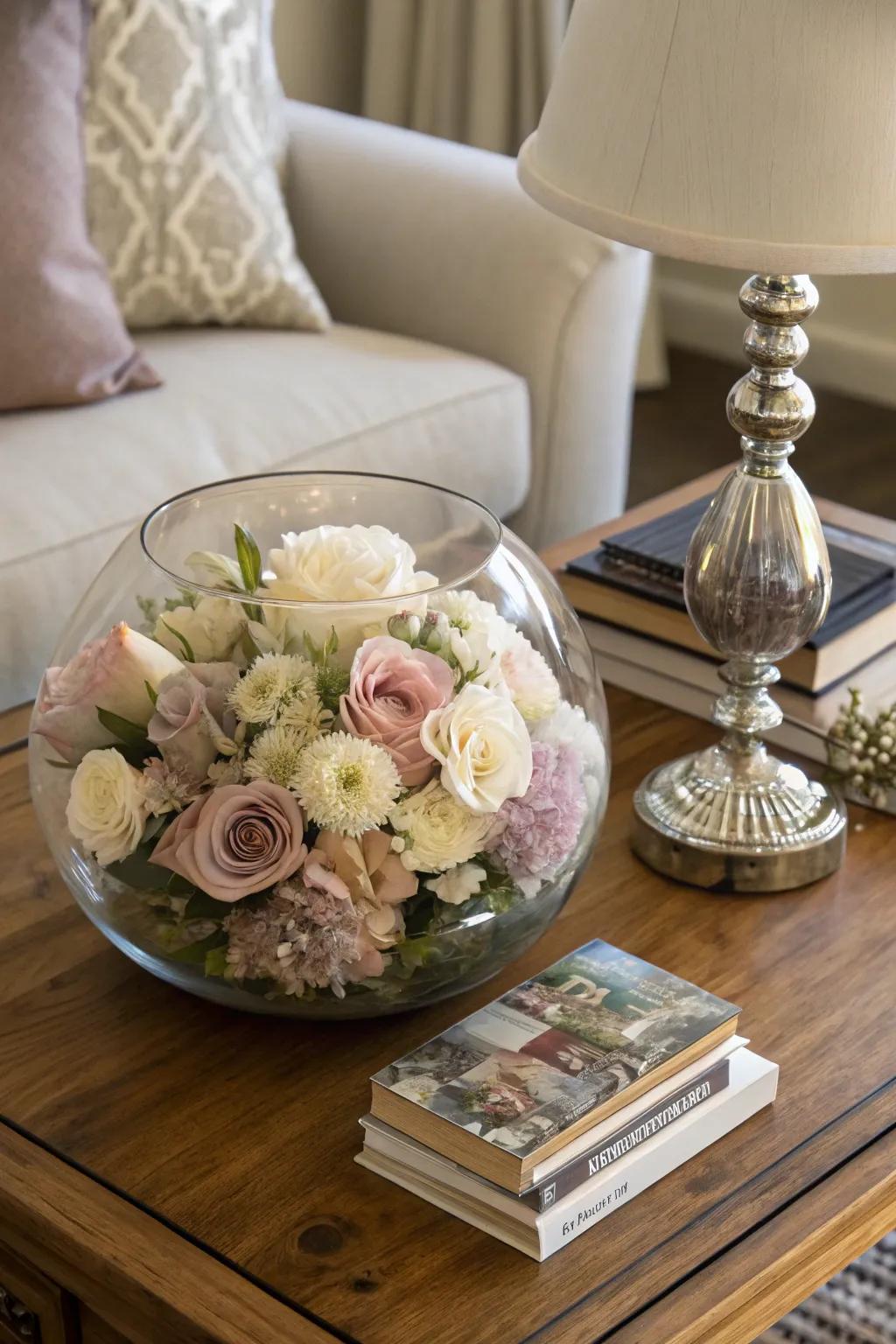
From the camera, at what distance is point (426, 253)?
2061 millimetres

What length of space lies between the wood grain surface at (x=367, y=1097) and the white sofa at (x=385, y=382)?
58 centimetres

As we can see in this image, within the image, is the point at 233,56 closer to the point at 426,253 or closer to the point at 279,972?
the point at 426,253

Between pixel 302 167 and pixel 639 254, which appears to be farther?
pixel 302 167

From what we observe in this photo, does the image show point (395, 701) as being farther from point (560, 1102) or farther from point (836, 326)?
point (836, 326)

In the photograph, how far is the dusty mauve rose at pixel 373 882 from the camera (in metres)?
0.83

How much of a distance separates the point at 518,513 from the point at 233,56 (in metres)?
0.68

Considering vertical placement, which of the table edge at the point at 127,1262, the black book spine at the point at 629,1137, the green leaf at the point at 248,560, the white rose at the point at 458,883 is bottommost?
the table edge at the point at 127,1262

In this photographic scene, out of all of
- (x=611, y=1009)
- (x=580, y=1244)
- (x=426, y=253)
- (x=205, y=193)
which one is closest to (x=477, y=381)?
(x=426, y=253)

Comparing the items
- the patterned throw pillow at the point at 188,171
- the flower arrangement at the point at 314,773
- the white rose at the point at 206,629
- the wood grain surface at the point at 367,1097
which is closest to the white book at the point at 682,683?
the wood grain surface at the point at 367,1097

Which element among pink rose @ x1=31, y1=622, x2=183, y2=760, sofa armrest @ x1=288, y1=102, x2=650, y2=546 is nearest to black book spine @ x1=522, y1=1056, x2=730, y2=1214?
pink rose @ x1=31, y1=622, x2=183, y2=760

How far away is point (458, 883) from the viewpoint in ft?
2.81

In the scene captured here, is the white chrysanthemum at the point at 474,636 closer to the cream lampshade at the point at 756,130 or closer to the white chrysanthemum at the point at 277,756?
the white chrysanthemum at the point at 277,756

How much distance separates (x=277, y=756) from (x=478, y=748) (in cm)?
10

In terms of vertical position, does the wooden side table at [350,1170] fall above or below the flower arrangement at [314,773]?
below
